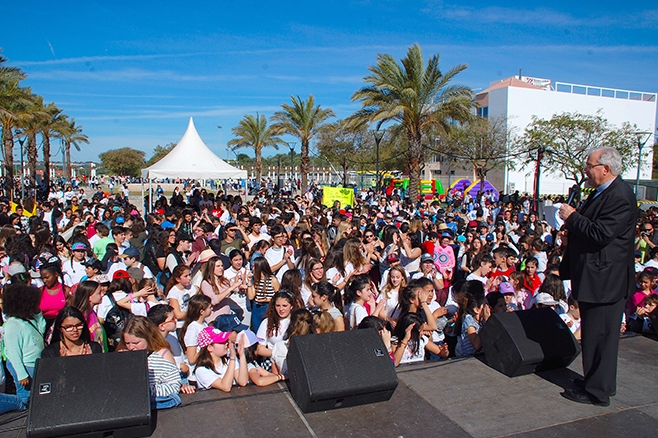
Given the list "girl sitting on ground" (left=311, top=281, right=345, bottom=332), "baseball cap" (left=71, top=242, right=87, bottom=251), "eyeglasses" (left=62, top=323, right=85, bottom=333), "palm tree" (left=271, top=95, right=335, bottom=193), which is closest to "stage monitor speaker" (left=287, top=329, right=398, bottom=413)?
"girl sitting on ground" (left=311, top=281, right=345, bottom=332)

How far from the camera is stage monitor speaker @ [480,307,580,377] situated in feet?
14.2

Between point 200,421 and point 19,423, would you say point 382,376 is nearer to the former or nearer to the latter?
point 200,421

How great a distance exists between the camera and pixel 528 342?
14.3 ft

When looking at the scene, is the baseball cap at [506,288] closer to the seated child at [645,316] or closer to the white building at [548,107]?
the seated child at [645,316]

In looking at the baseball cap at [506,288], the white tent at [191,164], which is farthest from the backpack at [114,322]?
the white tent at [191,164]

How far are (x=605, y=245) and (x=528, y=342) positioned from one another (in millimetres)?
1190

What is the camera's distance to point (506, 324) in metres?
4.41

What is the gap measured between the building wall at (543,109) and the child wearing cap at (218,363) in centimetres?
5016

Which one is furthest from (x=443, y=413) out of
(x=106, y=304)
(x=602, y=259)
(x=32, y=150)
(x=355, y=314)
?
(x=32, y=150)

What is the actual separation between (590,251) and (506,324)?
1.07 m

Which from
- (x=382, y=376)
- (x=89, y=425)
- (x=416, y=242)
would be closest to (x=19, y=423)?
Answer: (x=89, y=425)

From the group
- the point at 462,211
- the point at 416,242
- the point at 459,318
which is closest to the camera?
the point at 459,318

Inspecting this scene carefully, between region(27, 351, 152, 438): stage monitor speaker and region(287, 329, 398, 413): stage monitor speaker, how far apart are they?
41.8 inches

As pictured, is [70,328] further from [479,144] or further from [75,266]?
[479,144]
